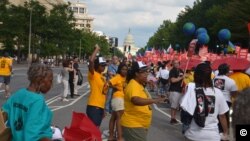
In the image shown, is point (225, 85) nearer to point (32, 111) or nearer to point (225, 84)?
point (225, 84)

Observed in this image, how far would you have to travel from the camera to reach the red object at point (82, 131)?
239 inches

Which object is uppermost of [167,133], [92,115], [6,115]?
[6,115]

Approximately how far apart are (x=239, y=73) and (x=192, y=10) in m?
85.3

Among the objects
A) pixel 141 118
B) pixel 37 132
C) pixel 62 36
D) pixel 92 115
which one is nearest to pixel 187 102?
pixel 141 118

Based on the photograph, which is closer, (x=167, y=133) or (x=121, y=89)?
(x=121, y=89)

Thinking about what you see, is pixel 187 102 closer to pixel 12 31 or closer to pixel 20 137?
pixel 20 137

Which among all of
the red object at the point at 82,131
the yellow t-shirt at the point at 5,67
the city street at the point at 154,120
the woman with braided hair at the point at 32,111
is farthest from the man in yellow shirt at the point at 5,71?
the woman with braided hair at the point at 32,111

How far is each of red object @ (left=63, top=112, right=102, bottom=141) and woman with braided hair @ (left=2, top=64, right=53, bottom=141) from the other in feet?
4.47

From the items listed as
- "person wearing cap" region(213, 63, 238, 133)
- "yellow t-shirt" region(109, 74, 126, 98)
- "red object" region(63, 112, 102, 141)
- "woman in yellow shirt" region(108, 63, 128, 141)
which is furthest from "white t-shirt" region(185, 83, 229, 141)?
"yellow t-shirt" region(109, 74, 126, 98)

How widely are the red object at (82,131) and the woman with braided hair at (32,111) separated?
136 cm

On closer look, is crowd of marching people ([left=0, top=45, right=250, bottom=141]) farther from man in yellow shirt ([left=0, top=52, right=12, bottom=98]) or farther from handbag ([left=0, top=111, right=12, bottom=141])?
man in yellow shirt ([left=0, top=52, right=12, bottom=98])

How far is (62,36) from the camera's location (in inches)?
3204

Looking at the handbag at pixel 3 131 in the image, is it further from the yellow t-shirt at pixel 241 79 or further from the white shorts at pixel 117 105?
the yellow t-shirt at pixel 241 79

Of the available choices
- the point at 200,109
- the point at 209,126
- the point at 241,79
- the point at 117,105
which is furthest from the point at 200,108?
the point at 241,79
